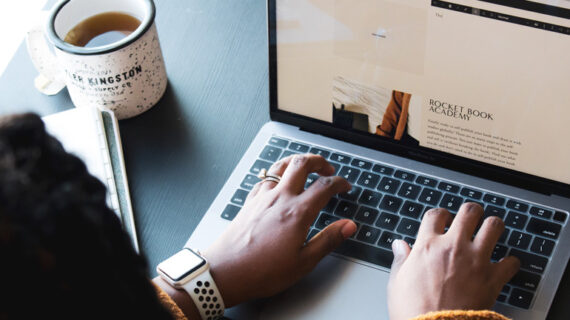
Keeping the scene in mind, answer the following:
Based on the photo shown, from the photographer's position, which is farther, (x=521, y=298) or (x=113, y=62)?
(x=113, y=62)

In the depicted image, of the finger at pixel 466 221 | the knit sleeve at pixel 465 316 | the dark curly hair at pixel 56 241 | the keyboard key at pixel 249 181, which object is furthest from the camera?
the keyboard key at pixel 249 181

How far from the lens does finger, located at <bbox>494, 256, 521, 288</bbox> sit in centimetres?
69

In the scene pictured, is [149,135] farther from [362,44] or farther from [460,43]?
[460,43]

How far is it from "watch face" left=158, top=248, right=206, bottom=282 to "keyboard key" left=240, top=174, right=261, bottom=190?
5.2 inches

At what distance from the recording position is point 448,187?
31.5 inches

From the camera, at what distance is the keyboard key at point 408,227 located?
756 mm

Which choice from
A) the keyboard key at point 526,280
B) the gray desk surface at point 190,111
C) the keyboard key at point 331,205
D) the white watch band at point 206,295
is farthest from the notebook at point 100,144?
the keyboard key at point 526,280

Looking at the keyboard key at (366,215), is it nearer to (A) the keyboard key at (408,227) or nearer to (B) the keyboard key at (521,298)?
(A) the keyboard key at (408,227)

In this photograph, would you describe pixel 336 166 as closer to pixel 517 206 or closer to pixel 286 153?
pixel 286 153

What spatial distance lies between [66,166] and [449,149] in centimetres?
55

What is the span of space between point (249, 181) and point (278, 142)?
73mm

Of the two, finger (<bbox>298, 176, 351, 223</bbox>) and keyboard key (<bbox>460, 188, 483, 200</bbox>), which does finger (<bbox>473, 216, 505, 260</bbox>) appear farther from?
finger (<bbox>298, 176, 351, 223</bbox>)

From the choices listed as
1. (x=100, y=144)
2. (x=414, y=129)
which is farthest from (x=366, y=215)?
(x=100, y=144)

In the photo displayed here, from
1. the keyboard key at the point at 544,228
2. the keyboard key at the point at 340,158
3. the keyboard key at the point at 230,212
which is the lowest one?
the keyboard key at the point at 230,212
